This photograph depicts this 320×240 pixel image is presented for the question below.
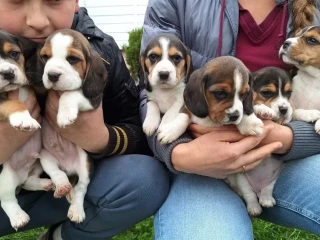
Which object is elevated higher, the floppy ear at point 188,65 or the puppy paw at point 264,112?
the floppy ear at point 188,65

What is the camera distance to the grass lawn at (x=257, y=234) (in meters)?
4.76

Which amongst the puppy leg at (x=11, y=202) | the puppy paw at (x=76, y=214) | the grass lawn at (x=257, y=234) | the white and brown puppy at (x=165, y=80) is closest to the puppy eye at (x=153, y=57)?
the white and brown puppy at (x=165, y=80)

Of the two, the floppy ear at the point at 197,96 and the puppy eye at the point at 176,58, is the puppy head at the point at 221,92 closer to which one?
the floppy ear at the point at 197,96

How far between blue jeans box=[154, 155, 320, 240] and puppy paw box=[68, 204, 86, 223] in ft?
1.61

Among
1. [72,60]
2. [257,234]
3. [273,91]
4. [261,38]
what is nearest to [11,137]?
[72,60]

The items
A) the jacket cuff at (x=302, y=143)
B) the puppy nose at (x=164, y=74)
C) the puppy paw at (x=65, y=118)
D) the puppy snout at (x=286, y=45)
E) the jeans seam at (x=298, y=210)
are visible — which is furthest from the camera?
the puppy snout at (x=286, y=45)

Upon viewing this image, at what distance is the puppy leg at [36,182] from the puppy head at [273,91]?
4.90ft

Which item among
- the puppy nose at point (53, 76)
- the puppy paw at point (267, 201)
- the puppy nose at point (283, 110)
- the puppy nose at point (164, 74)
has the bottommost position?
the puppy paw at point (267, 201)

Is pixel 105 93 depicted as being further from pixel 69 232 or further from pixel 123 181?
pixel 69 232

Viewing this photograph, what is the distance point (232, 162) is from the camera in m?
A: 3.32

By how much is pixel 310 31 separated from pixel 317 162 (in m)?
1.01

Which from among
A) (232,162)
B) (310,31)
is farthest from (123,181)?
(310,31)

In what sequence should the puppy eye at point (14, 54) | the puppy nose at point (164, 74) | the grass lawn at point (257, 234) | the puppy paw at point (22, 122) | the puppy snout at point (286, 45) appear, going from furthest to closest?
1. the grass lawn at point (257, 234)
2. the puppy snout at point (286, 45)
3. the puppy nose at point (164, 74)
4. the puppy eye at point (14, 54)
5. the puppy paw at point (22, 122)

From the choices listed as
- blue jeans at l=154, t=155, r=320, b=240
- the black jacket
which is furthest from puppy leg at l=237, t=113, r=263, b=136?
the black jacket
